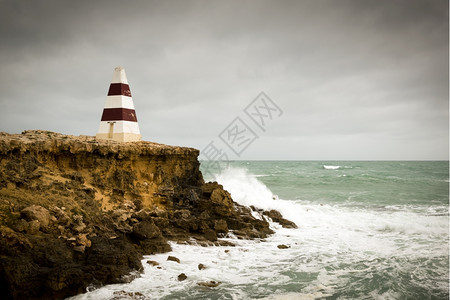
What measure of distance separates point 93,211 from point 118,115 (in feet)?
14.0

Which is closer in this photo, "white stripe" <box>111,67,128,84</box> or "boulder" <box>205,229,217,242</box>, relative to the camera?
"boulder" <box>205,229,217,242</box>

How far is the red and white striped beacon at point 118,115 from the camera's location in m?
10.8

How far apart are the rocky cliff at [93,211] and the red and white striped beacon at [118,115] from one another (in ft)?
3.46

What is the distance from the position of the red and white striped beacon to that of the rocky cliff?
41.6 inches

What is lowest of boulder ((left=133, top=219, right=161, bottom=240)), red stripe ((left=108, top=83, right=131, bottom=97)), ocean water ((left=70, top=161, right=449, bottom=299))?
ocean water ((left=70, top=161, right=449, bottom=299))

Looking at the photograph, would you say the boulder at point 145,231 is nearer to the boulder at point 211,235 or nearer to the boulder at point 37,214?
the boulder at point 211,235

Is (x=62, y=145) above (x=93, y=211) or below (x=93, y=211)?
above

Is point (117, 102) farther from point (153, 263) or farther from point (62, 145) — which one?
point (153, 263)

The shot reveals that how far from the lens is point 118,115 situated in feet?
35.7

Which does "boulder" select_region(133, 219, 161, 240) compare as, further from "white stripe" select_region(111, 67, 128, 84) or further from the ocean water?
"white stripe" select_region(111, 67, 128, 84)

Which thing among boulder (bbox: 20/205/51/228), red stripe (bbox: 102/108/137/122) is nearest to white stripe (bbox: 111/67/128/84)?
red stripe (bbox: 102/108/137/122)

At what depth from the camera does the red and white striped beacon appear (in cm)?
1079

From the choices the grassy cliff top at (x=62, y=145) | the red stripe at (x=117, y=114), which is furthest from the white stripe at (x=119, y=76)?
the grassy cliff top at (x=62, y=145)

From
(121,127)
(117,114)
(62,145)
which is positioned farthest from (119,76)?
(62,145)
